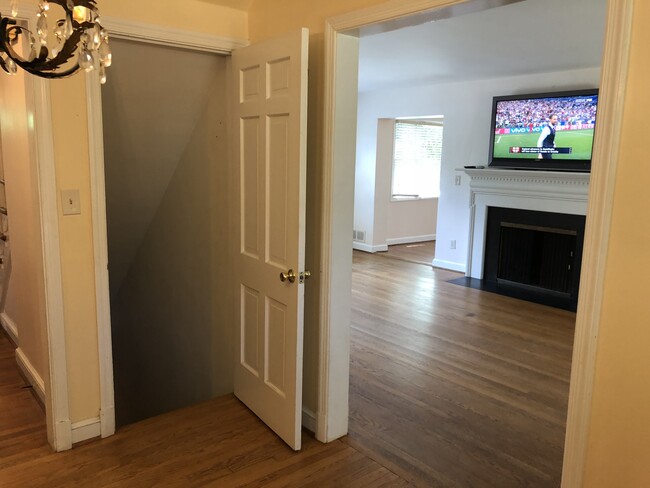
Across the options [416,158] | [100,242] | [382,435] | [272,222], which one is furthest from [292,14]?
[416,158]

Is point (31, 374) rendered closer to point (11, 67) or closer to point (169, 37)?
point (169, 37)

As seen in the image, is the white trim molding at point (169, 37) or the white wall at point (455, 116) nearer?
the white trim molding at point (169, 37)

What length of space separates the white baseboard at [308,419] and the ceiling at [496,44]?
2470mm

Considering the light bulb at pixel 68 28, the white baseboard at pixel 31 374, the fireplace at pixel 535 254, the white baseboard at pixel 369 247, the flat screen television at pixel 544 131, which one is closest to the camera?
the light bulb at pixel 68 28

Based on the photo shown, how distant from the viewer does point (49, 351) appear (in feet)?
8.22

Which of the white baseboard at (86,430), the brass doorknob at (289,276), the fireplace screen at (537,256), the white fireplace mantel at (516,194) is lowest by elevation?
the white baseboard at (86,430)

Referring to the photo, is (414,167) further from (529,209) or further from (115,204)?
(115,204)

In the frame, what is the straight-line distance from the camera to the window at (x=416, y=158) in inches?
336

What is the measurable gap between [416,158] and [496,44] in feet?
14.3

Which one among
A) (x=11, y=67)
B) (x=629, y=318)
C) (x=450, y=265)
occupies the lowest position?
(x=450, y=265)

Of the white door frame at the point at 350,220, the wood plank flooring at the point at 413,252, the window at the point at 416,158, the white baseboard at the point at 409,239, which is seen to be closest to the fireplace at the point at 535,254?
the wood plank flooring at the point at 413,252

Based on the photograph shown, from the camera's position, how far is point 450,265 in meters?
6.86

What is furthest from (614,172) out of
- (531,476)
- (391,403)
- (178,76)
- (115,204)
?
(115,204)

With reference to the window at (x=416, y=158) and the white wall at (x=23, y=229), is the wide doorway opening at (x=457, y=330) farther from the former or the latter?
the white wall at (x=23, y=229)
